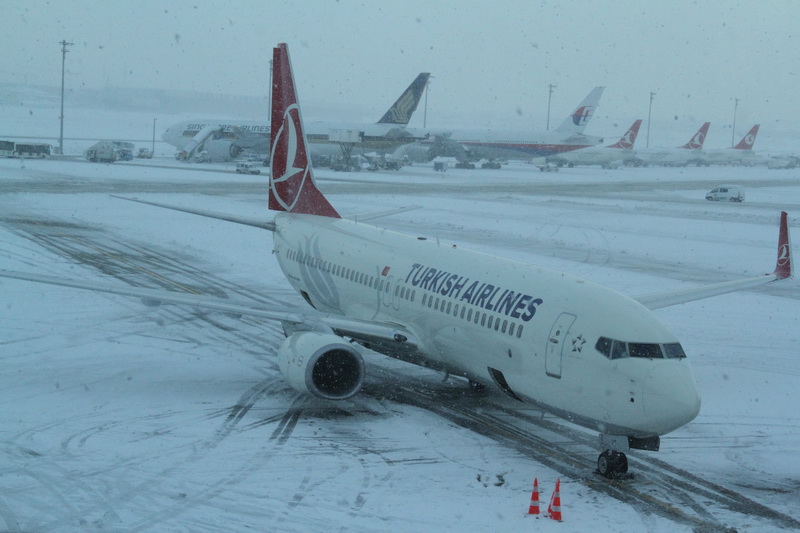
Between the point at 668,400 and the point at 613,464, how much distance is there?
194cm

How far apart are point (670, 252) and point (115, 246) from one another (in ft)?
93.4

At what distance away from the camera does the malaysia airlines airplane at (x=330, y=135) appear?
104 m

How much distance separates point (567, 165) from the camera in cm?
14800

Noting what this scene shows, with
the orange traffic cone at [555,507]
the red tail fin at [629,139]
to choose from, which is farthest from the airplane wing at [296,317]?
the red tail fin at [629,139]

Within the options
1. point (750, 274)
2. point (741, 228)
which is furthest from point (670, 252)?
point (741, 228)

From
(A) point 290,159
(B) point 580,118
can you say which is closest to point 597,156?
(B) point 580,118

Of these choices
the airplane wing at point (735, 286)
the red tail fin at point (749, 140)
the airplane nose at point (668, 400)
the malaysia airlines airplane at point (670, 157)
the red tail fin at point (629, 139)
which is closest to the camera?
the airplane nose at point (668, 400)

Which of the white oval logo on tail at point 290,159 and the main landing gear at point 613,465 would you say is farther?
→ the white oval logo on tail at point 290,159

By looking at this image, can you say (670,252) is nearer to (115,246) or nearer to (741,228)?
(741,228)

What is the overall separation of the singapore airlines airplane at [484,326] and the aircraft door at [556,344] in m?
0.02

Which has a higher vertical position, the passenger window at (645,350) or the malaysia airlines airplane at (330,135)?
the malaysia airlines airplane at (330,135)

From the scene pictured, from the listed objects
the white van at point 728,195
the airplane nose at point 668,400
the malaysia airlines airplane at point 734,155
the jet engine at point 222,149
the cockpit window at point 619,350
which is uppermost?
the malaysia airlines airplane at point 734,155

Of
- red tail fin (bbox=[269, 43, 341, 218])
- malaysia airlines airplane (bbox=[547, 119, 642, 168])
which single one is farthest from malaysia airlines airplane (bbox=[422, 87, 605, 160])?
red tail fin (bbox=[269, 43, 341, 218])

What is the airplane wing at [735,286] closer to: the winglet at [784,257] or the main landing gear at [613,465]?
the winglet at [784,257]
